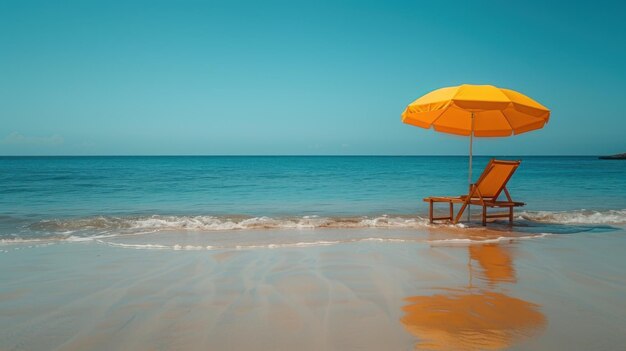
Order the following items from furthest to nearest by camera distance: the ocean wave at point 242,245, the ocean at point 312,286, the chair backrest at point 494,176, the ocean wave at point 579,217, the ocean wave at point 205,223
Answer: the ocean wave at point 579,217 < the ocean wave at point 205,223 < the chair backrest at point 494,176 < the ocean wave at point 242,245 < the ocean at point 312,286

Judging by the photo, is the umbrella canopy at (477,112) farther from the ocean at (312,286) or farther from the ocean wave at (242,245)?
the ocean wave at (242,245)

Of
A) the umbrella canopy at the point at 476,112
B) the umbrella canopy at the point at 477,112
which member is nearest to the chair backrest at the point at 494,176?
the umbrella canopy at the point at 476,112

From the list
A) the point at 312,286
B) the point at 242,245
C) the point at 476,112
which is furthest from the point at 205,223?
the point at 476,112

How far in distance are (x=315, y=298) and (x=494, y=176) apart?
5.52m

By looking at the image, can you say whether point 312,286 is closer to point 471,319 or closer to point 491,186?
point 471,319

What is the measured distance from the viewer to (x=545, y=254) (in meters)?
5.61

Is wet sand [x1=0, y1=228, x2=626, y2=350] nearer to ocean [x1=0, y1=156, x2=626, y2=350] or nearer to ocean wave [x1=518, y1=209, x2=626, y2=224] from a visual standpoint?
ocean [x1=0, y1=156, x2=626, y2=350]

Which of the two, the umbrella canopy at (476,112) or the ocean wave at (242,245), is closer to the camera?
the ocean wave at (242,245)

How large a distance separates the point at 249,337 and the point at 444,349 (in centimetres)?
117

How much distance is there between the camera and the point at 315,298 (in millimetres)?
3701

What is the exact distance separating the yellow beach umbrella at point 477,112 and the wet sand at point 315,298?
2441mm

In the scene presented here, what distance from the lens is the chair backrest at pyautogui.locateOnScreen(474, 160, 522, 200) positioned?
785cm

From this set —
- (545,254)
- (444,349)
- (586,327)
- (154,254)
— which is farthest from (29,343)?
(545,254)

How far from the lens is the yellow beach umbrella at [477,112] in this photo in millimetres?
7273
